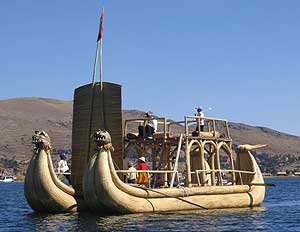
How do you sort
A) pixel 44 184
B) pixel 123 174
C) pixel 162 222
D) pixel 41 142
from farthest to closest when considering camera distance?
pixel 123 174 < pixel 41 142 < pixel 44 184 < pixel 162 222

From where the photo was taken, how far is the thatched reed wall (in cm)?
3103

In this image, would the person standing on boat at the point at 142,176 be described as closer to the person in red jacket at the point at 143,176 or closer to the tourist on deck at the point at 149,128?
the person in red jacket at the point at 143,176

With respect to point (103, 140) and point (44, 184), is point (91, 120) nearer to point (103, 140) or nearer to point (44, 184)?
point (103, 140)

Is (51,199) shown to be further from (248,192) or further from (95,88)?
(248,192)

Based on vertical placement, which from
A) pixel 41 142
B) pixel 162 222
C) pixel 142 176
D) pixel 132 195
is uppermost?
pixel 41 142

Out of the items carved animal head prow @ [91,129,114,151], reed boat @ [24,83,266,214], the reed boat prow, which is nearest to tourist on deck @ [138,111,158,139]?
reed boat @ [24,83,266,214]

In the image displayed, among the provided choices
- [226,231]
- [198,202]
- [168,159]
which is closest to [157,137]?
[168,159]

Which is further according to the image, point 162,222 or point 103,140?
point 103,140

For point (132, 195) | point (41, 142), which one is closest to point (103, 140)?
point (132, 195)

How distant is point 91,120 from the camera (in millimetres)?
32188

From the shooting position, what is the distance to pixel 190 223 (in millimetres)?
26906

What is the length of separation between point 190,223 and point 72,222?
4855 mm

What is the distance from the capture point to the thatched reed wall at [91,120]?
102 feet

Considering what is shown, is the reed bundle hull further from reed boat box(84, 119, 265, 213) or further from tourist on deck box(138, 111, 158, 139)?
tourist on deck box(138, 111, 158, 139)
